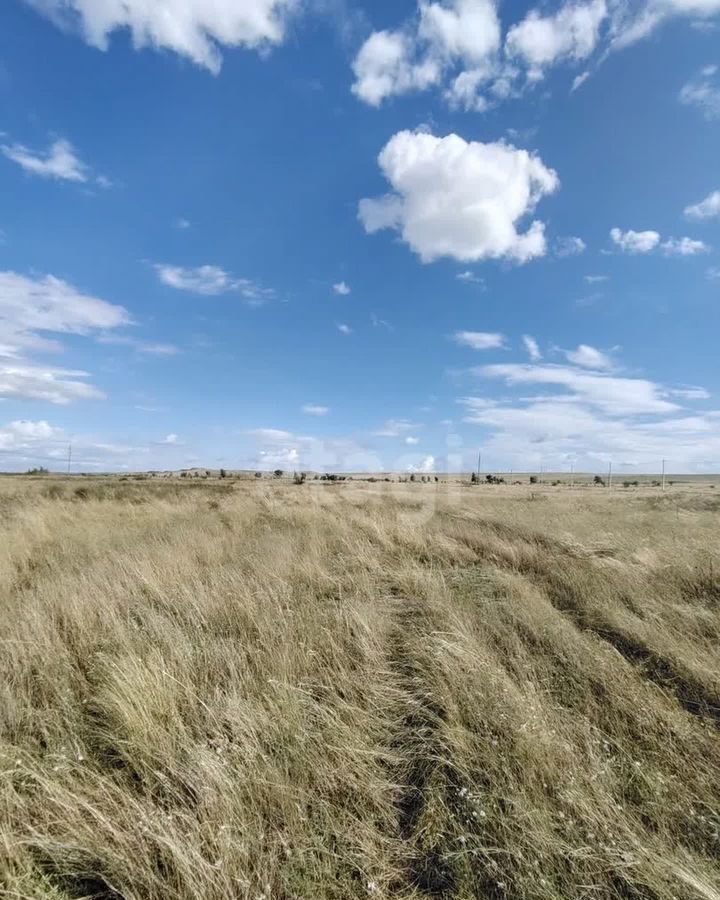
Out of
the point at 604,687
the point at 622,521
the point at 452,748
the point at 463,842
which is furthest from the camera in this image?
the point at 622,521

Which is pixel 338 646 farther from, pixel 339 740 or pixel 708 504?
pixel 708 504

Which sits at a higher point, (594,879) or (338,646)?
(338,646)

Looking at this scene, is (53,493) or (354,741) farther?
(53,493)

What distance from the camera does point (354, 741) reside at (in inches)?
120

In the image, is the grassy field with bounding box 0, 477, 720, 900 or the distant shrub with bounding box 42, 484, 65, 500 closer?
the grassy field with bounding box 0, 477, 720, 900

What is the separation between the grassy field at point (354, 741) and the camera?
2.15 meters

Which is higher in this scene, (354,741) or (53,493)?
(53,493)

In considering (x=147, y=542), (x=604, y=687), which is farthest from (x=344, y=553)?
(x=604, y=687)

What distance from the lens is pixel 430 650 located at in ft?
14.1

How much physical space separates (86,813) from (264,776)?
975mm

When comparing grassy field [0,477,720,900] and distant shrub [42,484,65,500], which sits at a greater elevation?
distant shrub [42,484,65,500]

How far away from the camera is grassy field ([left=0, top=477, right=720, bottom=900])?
7.07 ft

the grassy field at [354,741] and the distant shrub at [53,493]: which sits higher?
the distant shrub at [53,493]

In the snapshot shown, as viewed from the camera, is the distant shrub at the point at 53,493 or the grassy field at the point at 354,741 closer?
the grassy field at the point at 354,741
